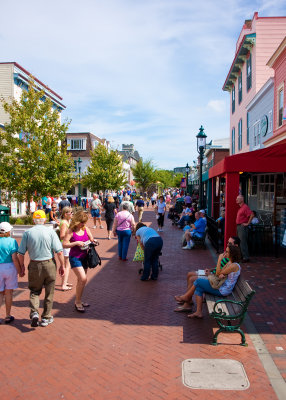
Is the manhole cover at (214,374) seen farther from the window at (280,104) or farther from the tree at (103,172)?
the tree at (103,172)

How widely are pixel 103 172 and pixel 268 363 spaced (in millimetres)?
32092

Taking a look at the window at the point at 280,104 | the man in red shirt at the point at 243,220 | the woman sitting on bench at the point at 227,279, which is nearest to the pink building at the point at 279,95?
the window at the point at 280,104

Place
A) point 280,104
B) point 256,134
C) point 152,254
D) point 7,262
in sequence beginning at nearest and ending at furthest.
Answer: point 7,262 → point 152,254 → point 280,104 → point 256,134

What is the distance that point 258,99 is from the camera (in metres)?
18.2

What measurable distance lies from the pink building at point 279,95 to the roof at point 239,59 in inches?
179

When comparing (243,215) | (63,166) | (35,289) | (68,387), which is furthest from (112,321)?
(63,166)

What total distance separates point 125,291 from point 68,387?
3607 mm

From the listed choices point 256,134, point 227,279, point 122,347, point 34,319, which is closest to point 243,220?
point 227,279

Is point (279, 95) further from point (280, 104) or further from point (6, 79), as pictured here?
point (6, 79)

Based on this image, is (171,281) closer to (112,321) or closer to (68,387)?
(112,321)

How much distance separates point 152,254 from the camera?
7.95 m

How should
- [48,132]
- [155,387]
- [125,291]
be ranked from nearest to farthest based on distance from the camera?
[155,387]
[125,291]
[48,132]

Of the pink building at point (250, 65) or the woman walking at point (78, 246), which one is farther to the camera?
the pink building at point (250, 65)

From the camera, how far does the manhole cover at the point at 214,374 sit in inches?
154
